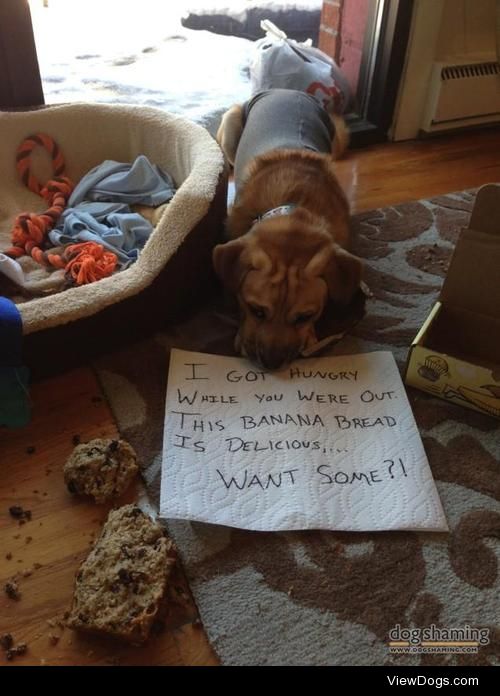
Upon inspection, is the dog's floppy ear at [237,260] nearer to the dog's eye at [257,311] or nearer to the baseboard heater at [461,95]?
the dog's eye at [257,311]

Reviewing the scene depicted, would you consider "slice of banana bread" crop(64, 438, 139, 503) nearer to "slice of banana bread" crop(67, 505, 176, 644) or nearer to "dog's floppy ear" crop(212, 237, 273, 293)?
"slice of banana bread" crop(67, 505, 176, 644)

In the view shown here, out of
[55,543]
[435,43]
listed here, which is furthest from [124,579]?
[435,43]

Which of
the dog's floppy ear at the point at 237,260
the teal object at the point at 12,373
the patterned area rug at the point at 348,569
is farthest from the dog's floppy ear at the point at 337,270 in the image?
the teal object at the point at 12,373

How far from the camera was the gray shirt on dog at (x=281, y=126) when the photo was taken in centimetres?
202

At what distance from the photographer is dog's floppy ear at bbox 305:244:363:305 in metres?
1.47

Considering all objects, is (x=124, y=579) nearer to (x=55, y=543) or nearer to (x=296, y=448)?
(x=55, y=543)

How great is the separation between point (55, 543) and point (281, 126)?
1.55m

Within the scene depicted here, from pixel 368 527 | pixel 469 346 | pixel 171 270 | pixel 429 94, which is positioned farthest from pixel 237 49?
pixel 368 527

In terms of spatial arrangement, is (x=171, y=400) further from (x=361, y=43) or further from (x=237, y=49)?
(x=237, y=49)

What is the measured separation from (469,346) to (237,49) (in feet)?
9.29

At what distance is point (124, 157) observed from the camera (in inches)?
87.4

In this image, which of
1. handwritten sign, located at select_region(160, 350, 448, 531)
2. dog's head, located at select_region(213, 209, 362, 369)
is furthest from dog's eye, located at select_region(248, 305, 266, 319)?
handwritten sign, located at select_region(160, 350, 448, 531)

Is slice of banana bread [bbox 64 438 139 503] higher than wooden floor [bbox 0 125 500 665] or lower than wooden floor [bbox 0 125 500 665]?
higher

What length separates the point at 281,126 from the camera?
2.07 metres
